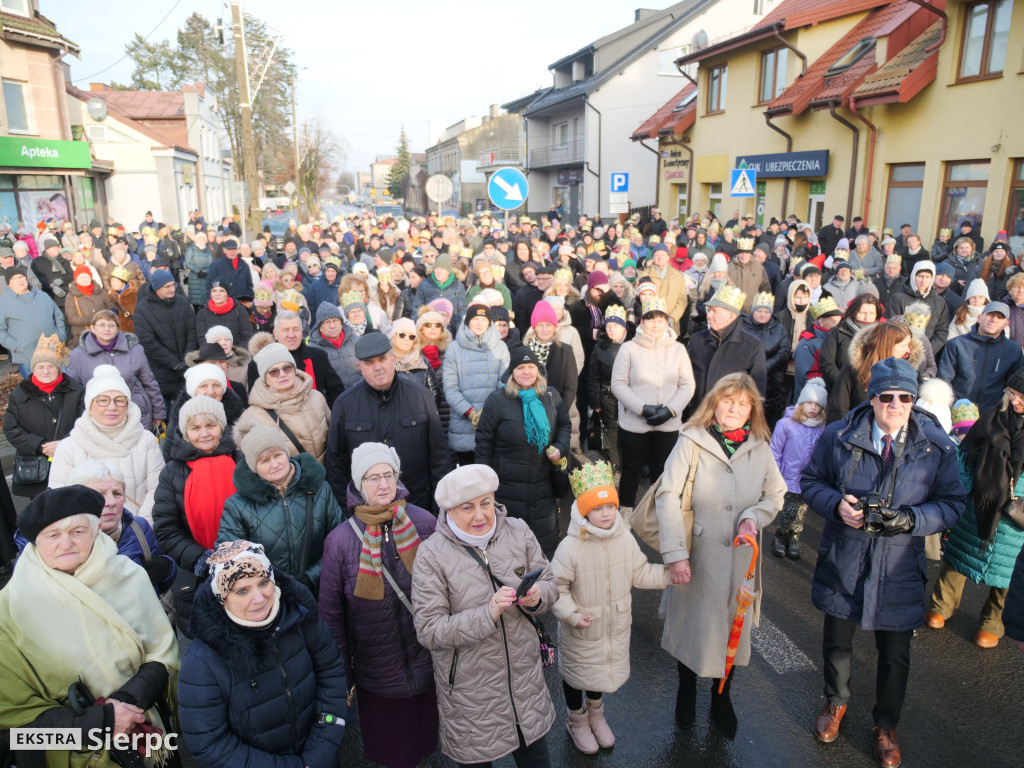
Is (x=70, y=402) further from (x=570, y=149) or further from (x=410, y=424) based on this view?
(x=570, y=149)

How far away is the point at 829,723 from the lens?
3.69 m

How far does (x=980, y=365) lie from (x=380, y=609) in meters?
5.59

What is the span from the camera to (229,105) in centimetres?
4747

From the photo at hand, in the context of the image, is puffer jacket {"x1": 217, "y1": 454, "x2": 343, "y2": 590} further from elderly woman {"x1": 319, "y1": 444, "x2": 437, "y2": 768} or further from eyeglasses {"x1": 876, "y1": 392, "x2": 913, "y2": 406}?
eyeglasses {"x1": 876, "y1": 392, "x2": 913, "y2": 406}

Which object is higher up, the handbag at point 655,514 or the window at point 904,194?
the window at point 904,194

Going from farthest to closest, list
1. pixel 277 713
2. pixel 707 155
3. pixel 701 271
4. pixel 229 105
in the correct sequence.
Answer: pixel 229 105 < pixel 707 155 < pixel 701 271 < pixel 277 713

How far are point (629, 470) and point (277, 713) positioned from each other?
3956mm

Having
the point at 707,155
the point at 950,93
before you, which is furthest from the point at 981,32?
the point at 707,155

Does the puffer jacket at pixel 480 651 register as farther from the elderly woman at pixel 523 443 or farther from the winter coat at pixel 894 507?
the elderly woman at pixel 523 443

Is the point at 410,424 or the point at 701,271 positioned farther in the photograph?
the point at 701,271

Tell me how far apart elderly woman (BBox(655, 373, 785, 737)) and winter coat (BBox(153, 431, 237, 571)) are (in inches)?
99.1

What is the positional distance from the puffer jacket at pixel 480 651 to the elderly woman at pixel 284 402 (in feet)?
6.15

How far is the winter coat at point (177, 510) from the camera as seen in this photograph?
3752 mm

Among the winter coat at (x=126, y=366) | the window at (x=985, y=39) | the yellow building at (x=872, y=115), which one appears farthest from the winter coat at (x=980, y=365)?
the window at (x=985, y=39)
